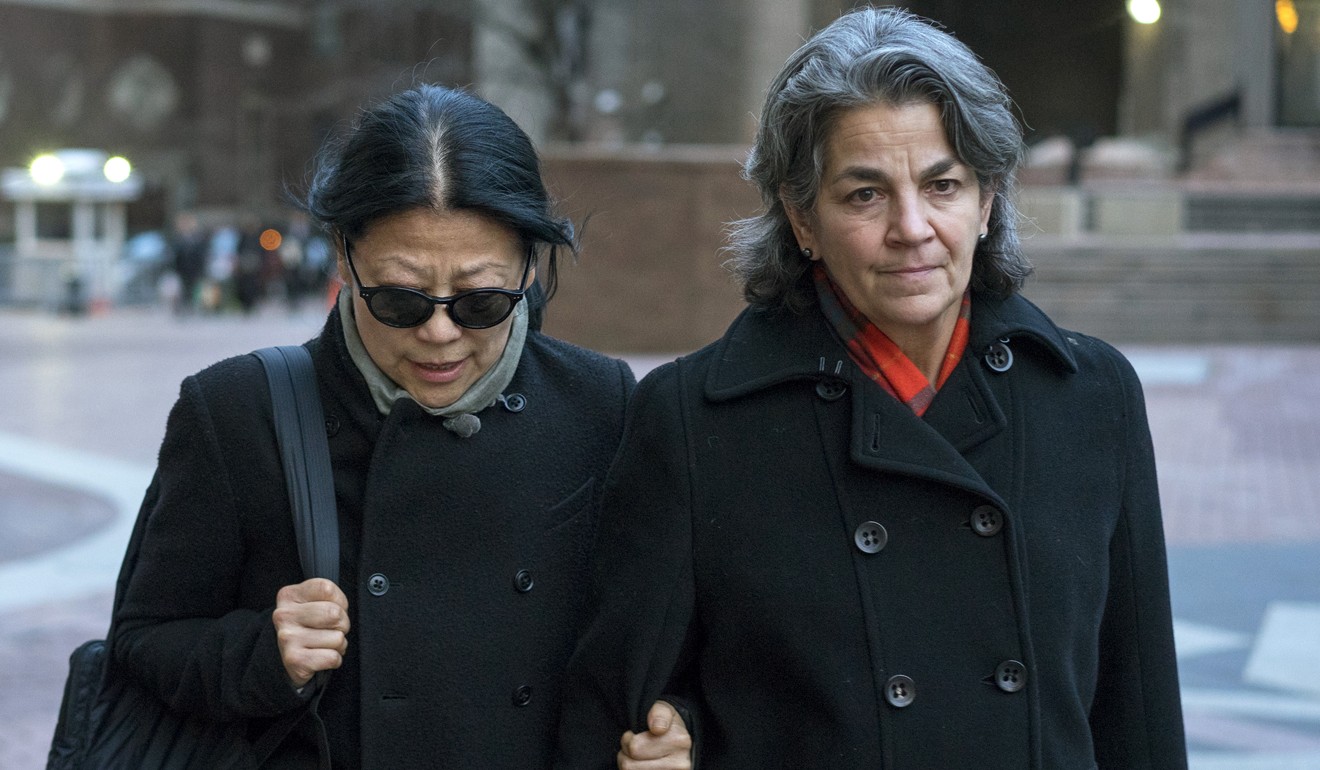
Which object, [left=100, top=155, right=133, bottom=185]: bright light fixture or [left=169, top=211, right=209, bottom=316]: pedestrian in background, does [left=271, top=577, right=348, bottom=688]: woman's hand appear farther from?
[left=100, top=155, right=133, bottom=185]: bright light fixture

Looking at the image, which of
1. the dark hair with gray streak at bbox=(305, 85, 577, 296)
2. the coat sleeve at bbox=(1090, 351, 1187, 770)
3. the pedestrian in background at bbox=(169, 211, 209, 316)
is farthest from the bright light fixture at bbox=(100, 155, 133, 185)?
the coat sleeve at bbox=(1090, 351, 1187, 770)

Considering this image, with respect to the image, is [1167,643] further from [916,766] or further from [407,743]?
[407,743]

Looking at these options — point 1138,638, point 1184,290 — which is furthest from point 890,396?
point 1184,290

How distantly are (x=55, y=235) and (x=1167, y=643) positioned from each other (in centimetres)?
3991

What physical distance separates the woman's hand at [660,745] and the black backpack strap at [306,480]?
0.49 m

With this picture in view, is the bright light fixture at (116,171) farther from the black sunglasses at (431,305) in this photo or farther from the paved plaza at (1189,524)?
the black sunglasses at (431,305)

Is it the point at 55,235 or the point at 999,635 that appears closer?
the point at 999,635

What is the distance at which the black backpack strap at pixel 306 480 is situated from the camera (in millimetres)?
2557

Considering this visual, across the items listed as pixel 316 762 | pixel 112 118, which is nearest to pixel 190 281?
pixel 112 118

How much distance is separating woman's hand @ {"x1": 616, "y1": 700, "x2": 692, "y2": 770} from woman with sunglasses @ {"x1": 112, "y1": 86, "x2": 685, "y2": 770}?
288 mm

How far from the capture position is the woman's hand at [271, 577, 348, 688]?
2477 millimetres

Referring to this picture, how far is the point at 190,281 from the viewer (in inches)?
1228

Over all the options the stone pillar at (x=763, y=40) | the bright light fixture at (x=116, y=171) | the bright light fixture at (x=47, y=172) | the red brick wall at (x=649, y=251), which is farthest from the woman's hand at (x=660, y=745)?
the bright light fixture at (x=116, y=171)

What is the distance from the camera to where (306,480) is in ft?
8.55
